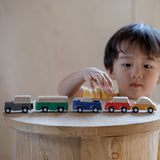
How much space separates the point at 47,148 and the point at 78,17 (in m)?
1.22

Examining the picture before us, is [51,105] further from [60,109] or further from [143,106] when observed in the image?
[143,106]

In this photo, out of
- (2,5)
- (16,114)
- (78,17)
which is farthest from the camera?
(78,17)

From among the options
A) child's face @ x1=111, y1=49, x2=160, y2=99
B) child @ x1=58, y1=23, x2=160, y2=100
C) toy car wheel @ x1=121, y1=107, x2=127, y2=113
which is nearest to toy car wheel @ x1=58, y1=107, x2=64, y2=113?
toy car wheel @ x1=121, y1=107, x2=127, y2=113

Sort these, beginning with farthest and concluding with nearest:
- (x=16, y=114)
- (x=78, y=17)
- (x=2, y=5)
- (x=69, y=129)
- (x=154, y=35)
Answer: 1. (x=78, y=17)
2. (x=2, y=5)
3. (x=154, y=35)
4. (x=16, y=114)
5. (x=69, y=129)

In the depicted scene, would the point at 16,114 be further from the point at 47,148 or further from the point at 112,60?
the point at 112,60

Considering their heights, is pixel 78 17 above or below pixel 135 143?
above

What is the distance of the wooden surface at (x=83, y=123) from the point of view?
0.68 m

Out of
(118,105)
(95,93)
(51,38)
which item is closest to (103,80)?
(118,105)

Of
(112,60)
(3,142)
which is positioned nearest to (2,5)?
(112,60)

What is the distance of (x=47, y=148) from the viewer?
2.39ft

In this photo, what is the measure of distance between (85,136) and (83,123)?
0.14ft

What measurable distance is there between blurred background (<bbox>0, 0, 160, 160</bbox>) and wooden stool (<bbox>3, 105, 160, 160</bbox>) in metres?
0.99

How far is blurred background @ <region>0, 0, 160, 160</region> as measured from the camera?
1.71 m

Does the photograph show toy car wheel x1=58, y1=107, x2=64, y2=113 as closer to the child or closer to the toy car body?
the toy car body
